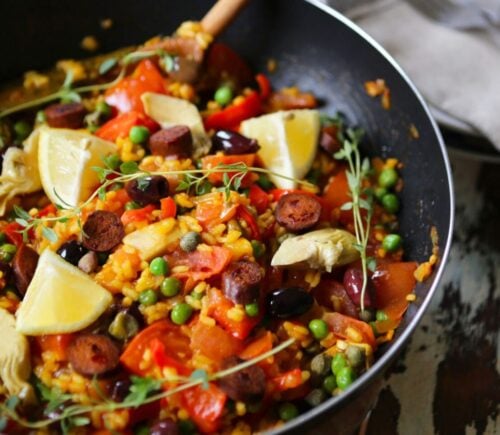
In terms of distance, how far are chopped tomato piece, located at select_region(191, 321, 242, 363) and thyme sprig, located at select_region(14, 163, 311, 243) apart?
1.54ft

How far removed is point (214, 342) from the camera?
2385 mm

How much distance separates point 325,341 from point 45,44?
1865mm

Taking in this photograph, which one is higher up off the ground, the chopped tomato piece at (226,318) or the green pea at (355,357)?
the chopped tomato piece at (226,318)

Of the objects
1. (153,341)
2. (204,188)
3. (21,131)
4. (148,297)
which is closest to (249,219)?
(204,188)

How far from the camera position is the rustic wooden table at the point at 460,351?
2947 mm

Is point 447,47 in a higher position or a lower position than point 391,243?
higher

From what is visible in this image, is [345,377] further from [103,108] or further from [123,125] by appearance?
[103,108]

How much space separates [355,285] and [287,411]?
1.67 ft

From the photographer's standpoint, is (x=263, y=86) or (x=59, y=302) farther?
(x=263, y=86)

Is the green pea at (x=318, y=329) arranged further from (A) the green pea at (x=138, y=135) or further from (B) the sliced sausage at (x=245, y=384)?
(A) the green pea at (x=138, y=135)

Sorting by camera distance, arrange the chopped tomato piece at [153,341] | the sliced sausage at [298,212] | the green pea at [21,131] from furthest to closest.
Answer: the green pea at [21,131]
the sliced sausage at [298,212]
the chopped tomato piece at [153,341]

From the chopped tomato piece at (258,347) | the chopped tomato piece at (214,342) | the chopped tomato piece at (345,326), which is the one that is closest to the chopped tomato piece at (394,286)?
the chopped tomato piece at (345,326)

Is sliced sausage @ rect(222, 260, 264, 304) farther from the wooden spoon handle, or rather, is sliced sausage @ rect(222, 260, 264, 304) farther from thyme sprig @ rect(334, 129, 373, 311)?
the wooden spoon handle

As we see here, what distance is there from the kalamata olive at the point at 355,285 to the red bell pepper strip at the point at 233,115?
894 mm
